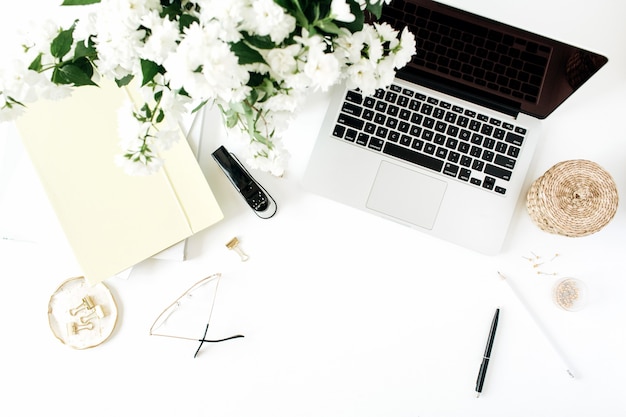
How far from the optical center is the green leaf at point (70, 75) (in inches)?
18.9

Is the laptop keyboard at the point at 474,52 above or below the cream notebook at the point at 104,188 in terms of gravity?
above

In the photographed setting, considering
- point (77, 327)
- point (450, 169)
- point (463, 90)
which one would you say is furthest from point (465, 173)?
point (77, 327)

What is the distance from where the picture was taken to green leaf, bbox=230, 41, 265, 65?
1.42 ft

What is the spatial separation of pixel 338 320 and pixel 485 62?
1.71ft

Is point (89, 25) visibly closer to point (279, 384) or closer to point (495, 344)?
point (279, 384)

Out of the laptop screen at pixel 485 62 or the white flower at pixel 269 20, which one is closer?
the white flower at pixel 269 20

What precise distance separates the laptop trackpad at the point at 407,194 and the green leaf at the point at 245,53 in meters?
0.43

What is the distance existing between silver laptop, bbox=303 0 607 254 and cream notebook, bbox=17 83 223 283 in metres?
0.22

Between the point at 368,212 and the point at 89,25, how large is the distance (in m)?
0.53

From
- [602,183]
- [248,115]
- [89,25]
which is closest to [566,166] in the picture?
[602,183]

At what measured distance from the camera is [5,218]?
2.67 feet

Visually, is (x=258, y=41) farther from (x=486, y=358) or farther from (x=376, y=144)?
(x=486, y=358)

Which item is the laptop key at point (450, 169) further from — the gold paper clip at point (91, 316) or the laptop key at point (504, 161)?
the gold paper clip at point (91, 316)

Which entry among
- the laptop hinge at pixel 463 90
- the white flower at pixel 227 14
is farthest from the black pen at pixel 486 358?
the white flower at pixel 227 14
